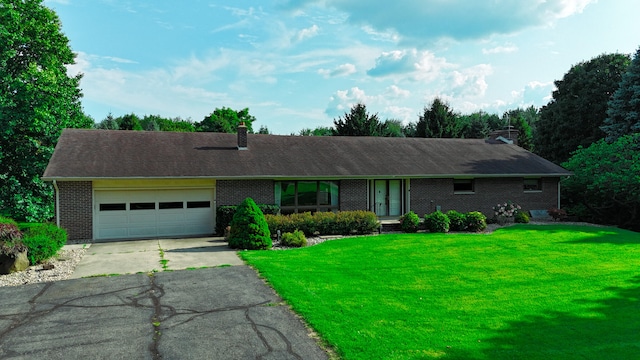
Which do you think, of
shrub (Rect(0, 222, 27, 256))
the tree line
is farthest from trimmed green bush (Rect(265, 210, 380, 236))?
the tree line

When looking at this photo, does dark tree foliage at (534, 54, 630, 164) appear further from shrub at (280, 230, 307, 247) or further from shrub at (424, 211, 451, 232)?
shrub at (280, 230, 307, 247)

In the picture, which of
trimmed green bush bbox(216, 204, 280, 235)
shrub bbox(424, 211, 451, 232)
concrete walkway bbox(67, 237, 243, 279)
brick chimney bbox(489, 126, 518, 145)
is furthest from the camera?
brick chimney bbox(489, 126, 518, 145)

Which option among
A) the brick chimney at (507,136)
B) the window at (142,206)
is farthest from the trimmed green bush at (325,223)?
the brick chimney at (507,136)

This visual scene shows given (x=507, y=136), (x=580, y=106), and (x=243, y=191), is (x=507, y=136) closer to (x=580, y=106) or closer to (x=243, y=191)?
(x=580, y=106)

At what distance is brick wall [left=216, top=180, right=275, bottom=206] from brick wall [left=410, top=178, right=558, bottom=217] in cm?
716

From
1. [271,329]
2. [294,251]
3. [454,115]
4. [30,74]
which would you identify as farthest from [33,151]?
[454,115]

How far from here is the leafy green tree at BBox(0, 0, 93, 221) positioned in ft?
68.6

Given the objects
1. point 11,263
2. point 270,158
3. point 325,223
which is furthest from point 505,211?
point 11,263

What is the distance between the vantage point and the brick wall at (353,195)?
1938cm

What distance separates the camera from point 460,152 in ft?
78.9

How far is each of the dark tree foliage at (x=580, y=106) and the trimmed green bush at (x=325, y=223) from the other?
24.5m

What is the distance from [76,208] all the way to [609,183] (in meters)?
23.8

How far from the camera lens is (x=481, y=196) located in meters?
21.4

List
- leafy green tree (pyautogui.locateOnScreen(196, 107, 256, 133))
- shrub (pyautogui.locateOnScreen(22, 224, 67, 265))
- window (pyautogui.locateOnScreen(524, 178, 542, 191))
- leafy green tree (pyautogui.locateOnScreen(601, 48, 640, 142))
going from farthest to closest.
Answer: leafy green tree (pyautogui.locateOnScreen(196, 107, 256, 133)) → leafy green tree (pyautogui.locateOnScreen(601, 48, 640, 142)) → window (pyautogui.locateOnScreen(524, 178, 542, 191)) → shrub (pyautogui.locateOnScreen(22, 224, 67, 265))
